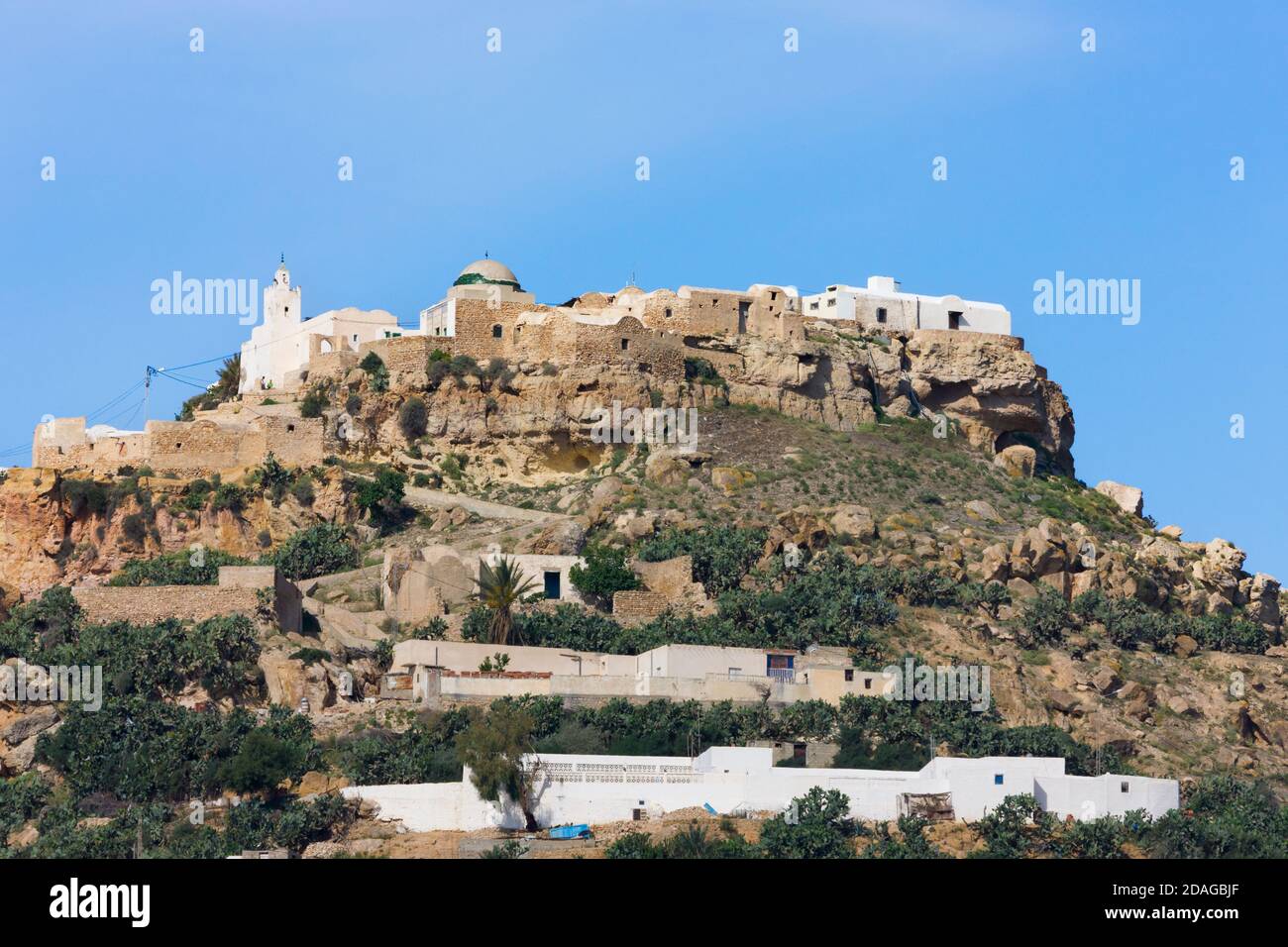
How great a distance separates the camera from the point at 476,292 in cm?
6331

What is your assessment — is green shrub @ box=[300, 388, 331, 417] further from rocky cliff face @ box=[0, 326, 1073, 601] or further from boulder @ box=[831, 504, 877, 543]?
boulder @ box=[831, 504, 877, 543]

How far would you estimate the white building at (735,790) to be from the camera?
39.0 meters

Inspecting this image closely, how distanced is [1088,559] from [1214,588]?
4032mm

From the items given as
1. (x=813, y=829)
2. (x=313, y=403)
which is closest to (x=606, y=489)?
(x=313, y=403)

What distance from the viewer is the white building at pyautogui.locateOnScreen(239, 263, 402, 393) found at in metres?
63.6

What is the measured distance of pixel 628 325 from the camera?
60.1 meters

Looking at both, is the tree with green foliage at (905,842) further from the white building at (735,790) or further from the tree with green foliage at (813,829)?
the white building at (735,790)

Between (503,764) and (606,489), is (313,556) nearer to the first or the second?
(606,489)

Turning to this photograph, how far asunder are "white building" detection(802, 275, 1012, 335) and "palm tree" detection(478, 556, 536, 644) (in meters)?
19.8

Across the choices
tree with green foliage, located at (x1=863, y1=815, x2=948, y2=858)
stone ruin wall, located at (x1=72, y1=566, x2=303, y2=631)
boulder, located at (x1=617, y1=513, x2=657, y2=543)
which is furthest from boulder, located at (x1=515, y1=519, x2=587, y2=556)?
tree with green foliage, located at (x1=863, y1=815, x2=948, y2=858)
